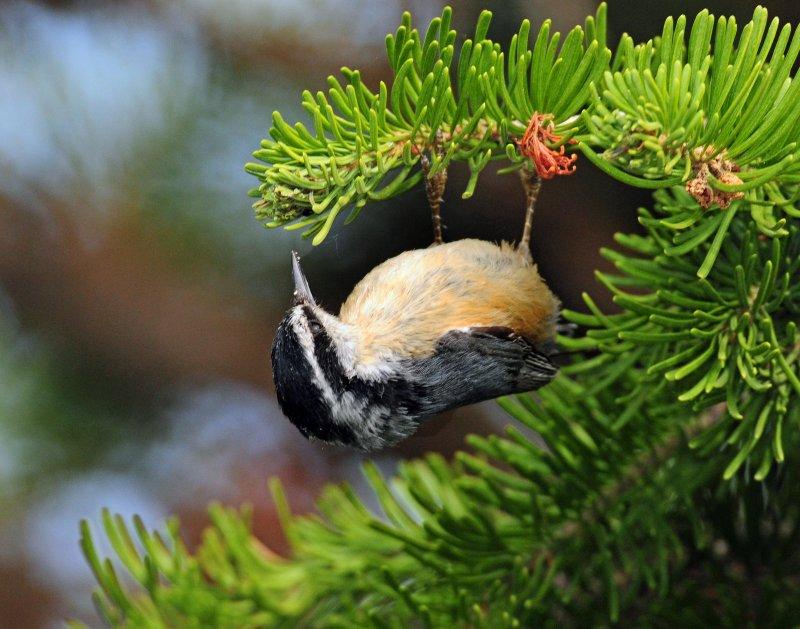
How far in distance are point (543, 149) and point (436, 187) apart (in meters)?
0.46

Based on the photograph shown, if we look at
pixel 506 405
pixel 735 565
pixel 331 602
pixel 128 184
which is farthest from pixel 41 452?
pixel 735 565

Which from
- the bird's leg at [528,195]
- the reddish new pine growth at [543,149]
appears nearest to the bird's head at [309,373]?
the bird's leg at [528,195]

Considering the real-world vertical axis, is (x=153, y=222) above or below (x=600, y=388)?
above

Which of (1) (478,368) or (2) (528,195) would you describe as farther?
(1) (478,368)

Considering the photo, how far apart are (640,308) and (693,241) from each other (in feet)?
0.40

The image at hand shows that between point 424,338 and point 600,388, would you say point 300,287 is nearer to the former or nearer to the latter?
point 424,338

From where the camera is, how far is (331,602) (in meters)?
1.13

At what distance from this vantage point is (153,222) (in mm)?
1368

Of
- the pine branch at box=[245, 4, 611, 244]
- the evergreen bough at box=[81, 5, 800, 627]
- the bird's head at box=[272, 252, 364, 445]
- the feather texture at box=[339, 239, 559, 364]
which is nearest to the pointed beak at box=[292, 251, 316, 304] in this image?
the bird's head at box=[272, 252, 364, 445]

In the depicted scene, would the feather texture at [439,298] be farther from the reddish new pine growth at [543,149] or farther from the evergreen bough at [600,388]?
the reddish new pine growth at [543,149]

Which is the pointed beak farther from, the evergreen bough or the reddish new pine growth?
the reddish new pine growth

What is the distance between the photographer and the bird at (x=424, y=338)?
4.20 ft

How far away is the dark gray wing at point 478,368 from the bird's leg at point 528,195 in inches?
5.2

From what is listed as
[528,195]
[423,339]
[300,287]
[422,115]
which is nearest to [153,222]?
[300,287]
